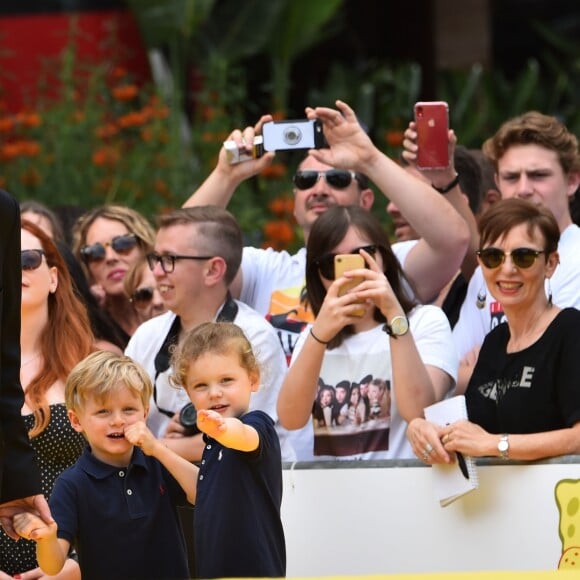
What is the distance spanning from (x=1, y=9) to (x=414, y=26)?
3.89 m

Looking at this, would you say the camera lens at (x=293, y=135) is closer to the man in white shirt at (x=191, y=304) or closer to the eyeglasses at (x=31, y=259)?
the man in white shirt at (x=191, y=304)

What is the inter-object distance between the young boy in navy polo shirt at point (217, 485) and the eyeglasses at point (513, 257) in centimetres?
105

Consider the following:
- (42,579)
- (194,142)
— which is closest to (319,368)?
(42,579)

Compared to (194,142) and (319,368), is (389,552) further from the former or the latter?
(194,142)

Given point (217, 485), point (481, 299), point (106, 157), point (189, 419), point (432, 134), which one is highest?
point (106, 157)

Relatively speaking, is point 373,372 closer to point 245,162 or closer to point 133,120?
point 245,162

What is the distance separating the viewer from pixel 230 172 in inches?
236

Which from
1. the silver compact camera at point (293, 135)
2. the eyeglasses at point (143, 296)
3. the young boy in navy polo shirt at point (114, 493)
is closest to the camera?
the young boy in navy polo shirt at point (114, 493)

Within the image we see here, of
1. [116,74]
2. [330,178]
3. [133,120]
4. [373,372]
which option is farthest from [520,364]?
[116,74]

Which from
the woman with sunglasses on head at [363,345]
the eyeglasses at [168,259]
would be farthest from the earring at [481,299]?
the eyeglasses at [168,259]

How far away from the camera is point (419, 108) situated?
5.59 m

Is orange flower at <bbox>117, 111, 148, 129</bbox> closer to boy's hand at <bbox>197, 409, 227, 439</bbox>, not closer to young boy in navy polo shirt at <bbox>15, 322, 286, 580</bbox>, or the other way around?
young boy in navy polo shirt at <bbox>15, 322, 286, 580</bbox>

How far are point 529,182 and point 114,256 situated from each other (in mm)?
1950

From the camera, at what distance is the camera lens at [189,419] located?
504cm
